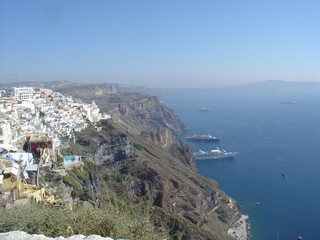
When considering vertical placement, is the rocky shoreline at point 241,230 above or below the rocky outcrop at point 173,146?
below

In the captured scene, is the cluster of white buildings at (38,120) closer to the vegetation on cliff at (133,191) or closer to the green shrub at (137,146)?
the vegetation on cliff at (133,191)

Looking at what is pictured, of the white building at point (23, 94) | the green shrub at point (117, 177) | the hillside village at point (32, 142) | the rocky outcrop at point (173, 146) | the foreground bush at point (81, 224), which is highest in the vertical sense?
the white building at point (23, 94)

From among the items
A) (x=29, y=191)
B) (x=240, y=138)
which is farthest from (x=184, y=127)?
(x=29, y=191)

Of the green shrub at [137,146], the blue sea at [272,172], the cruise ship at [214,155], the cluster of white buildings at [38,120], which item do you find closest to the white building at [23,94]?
the cluster of white buildings at [38,120]

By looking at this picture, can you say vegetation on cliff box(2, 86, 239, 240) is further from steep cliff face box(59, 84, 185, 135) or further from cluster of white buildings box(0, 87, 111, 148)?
steep cliff face box(59, 84, 185, 135)

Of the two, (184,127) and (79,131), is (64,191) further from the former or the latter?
(184,127)

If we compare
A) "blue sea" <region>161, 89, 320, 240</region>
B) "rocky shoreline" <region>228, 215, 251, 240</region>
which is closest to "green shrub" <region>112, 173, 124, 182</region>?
"rocky shoreline" <region>228, 215, 251, 240</region>

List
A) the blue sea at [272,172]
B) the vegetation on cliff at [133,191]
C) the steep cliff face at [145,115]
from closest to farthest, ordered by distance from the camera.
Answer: the vegetation on cliff at [133,191] < the blue sea at [272,172] < the steep cliff face at [145,115]

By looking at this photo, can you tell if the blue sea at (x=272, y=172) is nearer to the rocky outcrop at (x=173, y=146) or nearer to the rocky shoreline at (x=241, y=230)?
the rocky shoreline at (x=241, y=230)

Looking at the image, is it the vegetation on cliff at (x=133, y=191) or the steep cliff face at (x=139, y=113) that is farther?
the steep cliff face at (x=139, y=113)

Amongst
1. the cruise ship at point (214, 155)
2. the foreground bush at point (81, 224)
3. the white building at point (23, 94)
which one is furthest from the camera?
the cruise ship at point (214, 155)
